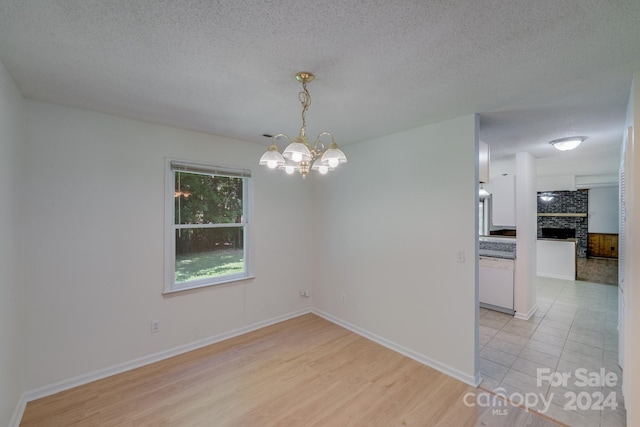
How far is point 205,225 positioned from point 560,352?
4.43 metres

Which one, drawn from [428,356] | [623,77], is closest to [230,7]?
[623,77]

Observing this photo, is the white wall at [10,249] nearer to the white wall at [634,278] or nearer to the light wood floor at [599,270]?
the white wall at [634,278]

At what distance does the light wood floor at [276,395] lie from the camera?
2076 millimetres

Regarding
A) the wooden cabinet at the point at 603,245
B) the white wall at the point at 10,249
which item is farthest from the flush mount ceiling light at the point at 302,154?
the wooden cabinet at the point at 603,245

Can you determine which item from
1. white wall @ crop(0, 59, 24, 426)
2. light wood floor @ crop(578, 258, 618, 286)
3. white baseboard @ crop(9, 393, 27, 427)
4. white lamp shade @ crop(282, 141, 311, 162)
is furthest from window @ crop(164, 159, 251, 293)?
light wood floor @ crop(578, 258, 618, 286)

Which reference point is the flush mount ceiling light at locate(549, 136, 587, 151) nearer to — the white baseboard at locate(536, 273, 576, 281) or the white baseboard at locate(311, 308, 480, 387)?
the white baseboard at locate(311, 308, 480, 387)

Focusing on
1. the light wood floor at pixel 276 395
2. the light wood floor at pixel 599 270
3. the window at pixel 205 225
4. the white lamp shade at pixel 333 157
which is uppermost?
the white lamp shade at pixel 333 157

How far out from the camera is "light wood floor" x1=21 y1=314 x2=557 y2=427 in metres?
2.08

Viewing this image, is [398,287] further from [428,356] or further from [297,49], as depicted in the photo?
[297,49]

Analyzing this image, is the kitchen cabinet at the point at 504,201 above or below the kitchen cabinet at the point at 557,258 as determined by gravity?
above

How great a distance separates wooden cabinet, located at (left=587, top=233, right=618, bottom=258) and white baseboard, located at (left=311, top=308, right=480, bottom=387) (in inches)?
397

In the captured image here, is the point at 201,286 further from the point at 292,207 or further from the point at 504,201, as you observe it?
the point at 504,201

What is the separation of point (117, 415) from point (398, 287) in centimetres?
284

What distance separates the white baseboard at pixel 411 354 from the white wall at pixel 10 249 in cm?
318
